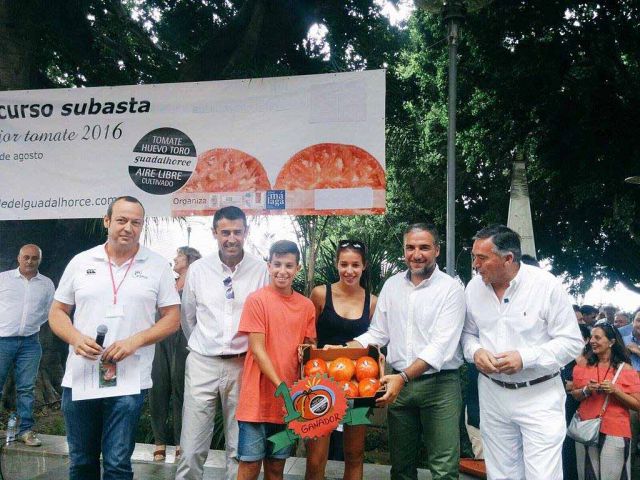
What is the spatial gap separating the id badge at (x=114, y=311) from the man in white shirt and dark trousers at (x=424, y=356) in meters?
1.49

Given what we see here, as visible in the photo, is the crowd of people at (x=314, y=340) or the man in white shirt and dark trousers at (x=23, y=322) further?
the man in white shirt and dark trousers at (x=23, y=322)

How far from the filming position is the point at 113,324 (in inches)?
141

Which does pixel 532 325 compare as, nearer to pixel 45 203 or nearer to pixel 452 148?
pixel 452 148

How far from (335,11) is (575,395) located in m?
5.65

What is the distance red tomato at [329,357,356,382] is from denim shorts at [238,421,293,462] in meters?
0.55

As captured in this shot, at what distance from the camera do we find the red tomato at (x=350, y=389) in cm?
→ 359

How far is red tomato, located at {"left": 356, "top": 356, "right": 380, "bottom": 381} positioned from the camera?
3.69 metres

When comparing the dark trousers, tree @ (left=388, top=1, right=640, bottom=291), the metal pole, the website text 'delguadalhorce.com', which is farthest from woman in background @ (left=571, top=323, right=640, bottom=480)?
tree @ (left=388, top=1, right=640, bottom=291)

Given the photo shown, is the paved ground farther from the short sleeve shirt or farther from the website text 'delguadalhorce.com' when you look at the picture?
the website text 'delguadalhorce.com'

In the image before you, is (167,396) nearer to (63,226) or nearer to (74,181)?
(74,181)

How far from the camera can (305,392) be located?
3477 mm

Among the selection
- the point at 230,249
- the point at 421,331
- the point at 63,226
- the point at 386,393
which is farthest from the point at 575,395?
the point at 63,226

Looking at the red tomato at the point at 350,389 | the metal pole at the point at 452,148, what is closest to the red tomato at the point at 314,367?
the red tomato at the point at 350,389

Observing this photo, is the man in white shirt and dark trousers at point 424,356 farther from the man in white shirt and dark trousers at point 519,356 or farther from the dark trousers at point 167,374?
the dark trousers at point 167,374
